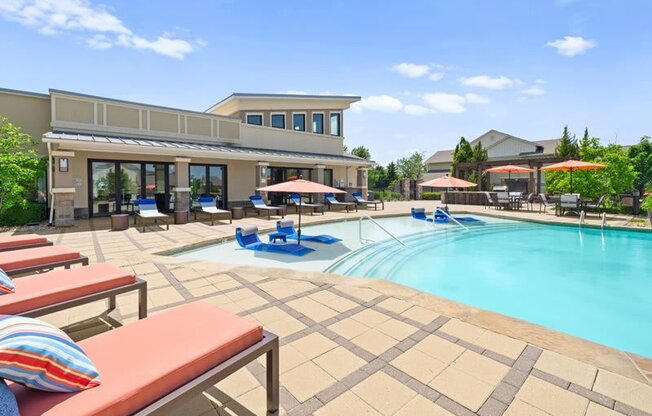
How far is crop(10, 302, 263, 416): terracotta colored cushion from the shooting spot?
60.5 inches

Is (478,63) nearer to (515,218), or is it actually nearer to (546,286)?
(515,218)

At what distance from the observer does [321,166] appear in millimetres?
19453

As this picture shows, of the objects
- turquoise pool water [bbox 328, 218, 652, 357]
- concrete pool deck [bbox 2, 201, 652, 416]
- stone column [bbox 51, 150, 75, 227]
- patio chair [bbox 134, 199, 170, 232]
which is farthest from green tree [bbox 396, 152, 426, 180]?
concrete pool deck [bbox 2, 201, 652, 416]

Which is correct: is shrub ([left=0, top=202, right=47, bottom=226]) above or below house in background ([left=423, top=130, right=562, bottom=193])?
below

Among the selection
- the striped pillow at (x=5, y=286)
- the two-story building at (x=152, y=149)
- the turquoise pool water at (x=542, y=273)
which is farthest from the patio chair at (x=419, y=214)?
the striped pillow at (x=5, y=286)

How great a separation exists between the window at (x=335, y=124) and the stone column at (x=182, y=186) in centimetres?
1191

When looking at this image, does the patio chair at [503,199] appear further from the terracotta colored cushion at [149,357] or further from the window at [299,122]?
the terracotta colored cushion at [149,357]

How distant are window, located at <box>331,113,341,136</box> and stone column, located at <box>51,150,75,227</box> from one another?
614 inches

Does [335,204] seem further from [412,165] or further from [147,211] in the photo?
[412,165]

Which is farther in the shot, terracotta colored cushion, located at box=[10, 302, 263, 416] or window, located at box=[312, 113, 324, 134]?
window, located at box=[312, 113, 324, 134]

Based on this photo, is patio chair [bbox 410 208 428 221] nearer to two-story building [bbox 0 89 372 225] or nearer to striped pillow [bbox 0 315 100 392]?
two-story building [bbox 0 89 372 225]

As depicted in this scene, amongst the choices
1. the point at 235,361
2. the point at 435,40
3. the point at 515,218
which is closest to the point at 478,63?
the point at 435,40

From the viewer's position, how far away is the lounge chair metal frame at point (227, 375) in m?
1.69

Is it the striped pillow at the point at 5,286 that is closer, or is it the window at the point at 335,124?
the striped pillow at the point at 5,286
